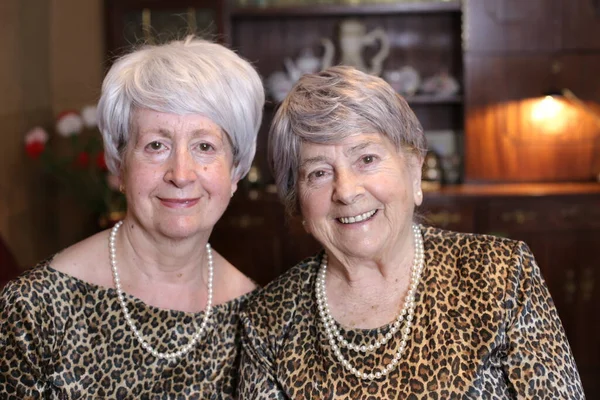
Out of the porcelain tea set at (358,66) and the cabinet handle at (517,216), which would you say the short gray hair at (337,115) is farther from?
the porcelain tea set at (358,66)

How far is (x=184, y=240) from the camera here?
2070 mm

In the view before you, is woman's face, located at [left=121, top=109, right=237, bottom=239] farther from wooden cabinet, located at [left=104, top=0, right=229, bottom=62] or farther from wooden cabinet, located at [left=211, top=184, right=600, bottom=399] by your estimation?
wooden cabinet, located at [left=104, top=0, right=229, bottom=62]

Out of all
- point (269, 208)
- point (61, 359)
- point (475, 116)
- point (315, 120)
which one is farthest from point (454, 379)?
point (475, 116)

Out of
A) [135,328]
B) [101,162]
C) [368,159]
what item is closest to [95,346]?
[135,328]

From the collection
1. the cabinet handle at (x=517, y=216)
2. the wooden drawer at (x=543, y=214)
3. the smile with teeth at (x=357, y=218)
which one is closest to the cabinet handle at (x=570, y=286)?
the wooden drawer at (x=543, y=214)

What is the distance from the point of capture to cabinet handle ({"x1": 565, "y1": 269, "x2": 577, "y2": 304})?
15.0ft

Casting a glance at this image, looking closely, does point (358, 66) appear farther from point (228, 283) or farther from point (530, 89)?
point (228, 283)

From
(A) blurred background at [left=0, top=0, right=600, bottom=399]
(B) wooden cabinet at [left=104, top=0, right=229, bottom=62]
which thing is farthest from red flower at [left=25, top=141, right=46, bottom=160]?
(B) wooden cabinet at [left=104, top=0, right=229, bottom=62]

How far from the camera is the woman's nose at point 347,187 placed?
1.84 meters

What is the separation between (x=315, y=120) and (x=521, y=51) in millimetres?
3443

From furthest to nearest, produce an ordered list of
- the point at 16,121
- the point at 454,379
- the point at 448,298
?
the point at 16,121
the point at 448,298
the point at 454,379

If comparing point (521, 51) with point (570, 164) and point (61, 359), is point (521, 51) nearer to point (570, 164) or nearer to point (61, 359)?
point (570, 164)

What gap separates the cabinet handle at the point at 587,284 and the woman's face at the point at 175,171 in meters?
3.16

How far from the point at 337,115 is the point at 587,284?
10.6 ft
